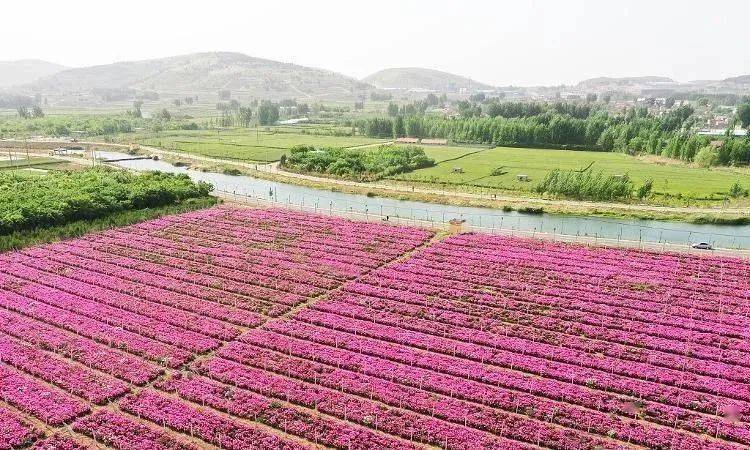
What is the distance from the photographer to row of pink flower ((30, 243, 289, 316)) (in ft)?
98.5

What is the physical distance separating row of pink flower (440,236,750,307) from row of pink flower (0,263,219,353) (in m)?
18.4

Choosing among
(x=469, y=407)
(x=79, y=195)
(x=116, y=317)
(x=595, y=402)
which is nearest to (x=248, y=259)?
(x=116, y=317)

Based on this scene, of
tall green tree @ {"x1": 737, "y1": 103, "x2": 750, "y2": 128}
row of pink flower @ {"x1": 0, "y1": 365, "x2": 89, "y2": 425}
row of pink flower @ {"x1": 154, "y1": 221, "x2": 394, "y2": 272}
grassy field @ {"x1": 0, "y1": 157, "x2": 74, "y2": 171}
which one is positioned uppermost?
tall green tree @ {"x1": 737, "y1": 103, "x2": 750, "y2": 128}

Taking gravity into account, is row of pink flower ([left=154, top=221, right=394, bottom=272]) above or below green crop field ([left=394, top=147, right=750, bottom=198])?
below

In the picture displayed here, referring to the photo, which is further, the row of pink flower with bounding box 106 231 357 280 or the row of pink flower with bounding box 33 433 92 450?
the row of pink flower with bounding box 106 231 357 280

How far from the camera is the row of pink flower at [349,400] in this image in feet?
65.9

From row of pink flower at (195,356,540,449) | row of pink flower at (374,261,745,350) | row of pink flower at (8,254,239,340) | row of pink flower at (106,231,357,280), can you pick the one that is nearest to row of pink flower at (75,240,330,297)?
row of pink flower at (106,231,357,280)

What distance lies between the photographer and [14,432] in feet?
66.4

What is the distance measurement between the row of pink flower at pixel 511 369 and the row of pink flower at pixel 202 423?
228 inches

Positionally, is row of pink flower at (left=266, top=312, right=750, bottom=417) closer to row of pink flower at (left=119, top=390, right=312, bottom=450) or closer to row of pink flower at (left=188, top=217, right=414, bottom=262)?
row of pink flower at (left=119, top=390, right=312, bottom=450)

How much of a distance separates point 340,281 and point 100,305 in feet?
42.4

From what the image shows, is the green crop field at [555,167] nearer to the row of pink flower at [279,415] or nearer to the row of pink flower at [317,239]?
the row of pink flower at [317,239]

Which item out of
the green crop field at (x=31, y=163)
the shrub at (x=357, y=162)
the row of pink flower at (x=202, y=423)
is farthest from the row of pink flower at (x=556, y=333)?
the green crop field at (x=31, y=163)

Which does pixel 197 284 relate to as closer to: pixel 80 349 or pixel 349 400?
pixel 80 349
